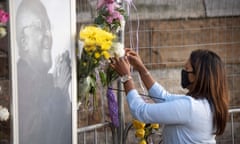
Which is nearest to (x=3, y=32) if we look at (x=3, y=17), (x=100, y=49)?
(x=3, y=17)

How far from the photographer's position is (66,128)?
2996mm

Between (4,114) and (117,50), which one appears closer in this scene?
(4,114)

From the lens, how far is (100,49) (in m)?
2.88

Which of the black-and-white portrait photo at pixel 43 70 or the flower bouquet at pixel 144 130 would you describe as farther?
the flower bouquet at pixel 144 130

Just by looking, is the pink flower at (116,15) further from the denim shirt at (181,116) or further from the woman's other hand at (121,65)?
the denim shirt at (181,116)

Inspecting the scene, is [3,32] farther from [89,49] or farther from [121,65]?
[121,65]

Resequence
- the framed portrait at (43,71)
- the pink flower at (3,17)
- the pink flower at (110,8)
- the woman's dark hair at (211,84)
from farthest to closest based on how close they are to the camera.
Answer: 1. the pink flower at (110,8)
2. the woman's dark hair at (211,84)
3. the framed portrait at (43,71)
4. the pink flower at (3,17)

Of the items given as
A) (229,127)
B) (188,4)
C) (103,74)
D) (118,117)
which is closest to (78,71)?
(103,74)

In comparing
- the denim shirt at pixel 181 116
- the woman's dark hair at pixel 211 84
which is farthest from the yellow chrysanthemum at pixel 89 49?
the woman's dark hair at pixel 211 84

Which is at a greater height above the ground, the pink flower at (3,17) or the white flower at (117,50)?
the pink flower at (3,17)

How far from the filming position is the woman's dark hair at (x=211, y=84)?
2863 mm

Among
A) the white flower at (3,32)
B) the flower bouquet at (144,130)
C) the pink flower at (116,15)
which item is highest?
the pink flower at (116,15)

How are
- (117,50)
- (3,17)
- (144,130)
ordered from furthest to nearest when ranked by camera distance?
(144,130) < (117,50) < (3,17)

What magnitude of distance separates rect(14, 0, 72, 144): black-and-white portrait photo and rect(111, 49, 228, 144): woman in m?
0.34
